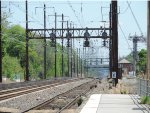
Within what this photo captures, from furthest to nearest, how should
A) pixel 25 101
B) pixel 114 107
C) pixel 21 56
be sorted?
pixel 21 56
pixel 25 101
pixel 114 107

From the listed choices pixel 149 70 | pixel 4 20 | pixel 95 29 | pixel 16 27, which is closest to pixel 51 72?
pixel 16 27

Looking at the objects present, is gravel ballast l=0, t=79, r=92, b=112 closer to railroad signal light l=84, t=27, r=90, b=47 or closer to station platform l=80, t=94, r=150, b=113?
station platform l=80, t=94, r=150, b=113

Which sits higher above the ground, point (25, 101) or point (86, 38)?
point (86, 38)

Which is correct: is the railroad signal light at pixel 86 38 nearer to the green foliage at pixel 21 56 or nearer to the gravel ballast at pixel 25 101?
the gravel ballast at pixel 25 101

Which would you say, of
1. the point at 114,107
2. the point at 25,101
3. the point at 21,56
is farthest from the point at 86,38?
the point at 21,56

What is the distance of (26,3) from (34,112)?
45.8 meters

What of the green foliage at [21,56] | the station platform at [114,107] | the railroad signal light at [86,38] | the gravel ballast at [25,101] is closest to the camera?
the station platform at [114,107]

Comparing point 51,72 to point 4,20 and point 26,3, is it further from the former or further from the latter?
point 26,3

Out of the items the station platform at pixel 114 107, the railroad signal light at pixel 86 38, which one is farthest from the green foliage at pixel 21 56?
the station platform at pixel 114 107

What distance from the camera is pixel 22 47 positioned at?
132 metres

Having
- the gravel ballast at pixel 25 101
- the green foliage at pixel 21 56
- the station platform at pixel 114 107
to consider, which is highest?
the green foliage at pixel 21 56

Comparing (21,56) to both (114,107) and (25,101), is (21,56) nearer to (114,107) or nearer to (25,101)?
(25,101)

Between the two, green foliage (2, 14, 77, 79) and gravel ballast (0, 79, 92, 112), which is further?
green foliage (2, 14, 77, 79)

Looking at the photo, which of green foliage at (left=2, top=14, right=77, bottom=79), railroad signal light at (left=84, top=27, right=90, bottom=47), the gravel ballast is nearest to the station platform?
the gravel ballast
